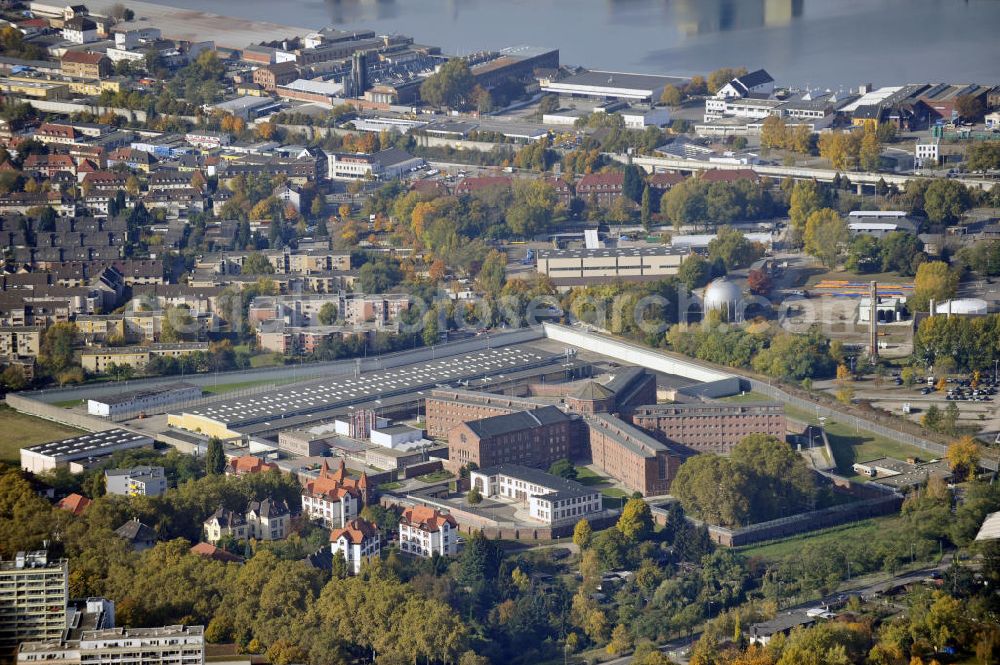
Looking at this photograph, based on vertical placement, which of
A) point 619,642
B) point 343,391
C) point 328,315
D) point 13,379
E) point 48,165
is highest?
point 48,165

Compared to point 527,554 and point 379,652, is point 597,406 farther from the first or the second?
point 379,652

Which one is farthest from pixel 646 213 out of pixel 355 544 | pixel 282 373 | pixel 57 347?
pixel 355 544

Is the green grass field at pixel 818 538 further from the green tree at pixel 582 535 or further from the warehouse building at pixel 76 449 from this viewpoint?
the warehouse building at pixel 76 449

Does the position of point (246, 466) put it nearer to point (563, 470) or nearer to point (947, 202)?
point (563, 470)

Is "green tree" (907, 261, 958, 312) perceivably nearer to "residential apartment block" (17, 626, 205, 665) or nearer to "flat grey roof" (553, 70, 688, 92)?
"flat grey roof" (553, 70, 688, 92)

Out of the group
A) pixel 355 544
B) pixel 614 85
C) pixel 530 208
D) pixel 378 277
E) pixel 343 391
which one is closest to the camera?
pixel 355 544

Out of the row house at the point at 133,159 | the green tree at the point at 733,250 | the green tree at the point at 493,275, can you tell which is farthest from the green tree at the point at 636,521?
the row house at the point at 133,159
